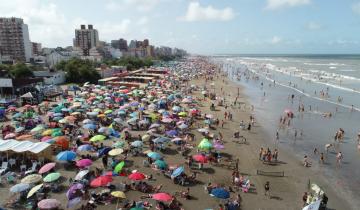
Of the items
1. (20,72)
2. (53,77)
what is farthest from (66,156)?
(20,72)

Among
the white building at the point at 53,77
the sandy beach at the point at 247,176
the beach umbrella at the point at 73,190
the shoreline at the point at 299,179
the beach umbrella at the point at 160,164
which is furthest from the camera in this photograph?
the white building at the point at 53,77

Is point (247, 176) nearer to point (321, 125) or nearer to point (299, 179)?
point (299, 179)

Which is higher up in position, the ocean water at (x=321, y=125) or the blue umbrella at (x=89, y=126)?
the blue umbrella at (x=89, y=126)

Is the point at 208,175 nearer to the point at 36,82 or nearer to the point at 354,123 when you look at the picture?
the point at 354,123

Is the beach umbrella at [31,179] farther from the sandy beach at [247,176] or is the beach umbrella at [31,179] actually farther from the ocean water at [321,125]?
the ocean water at [321,125]

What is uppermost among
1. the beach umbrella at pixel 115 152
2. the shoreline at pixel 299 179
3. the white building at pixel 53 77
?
the white building at pixel 53 77

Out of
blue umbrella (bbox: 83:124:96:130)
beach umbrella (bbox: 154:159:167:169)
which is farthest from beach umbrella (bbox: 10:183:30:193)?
blue umbrella (bbox: 83:124:96:130)

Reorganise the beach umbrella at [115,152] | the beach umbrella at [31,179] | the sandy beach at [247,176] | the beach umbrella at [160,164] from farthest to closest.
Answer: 1. the beach umbrella at [115,152]
2. the beach umbrella at [160,164]
3. the sandy beach at [247,176]
4. the beach umbrella at [31,179]

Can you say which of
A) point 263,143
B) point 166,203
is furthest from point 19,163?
point 263,143

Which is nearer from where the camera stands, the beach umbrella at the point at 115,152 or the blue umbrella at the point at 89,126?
the beach umbrella at the point at 115,152

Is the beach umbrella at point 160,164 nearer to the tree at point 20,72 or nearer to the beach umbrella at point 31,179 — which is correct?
the beach umbrella at point 31,179

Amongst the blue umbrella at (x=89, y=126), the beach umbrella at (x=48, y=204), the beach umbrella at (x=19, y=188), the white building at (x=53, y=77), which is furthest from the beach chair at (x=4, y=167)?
the white building at (x=53, y=77)

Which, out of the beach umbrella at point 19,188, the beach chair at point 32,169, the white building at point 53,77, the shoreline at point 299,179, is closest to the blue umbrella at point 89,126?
the beach chair at point 32,169
